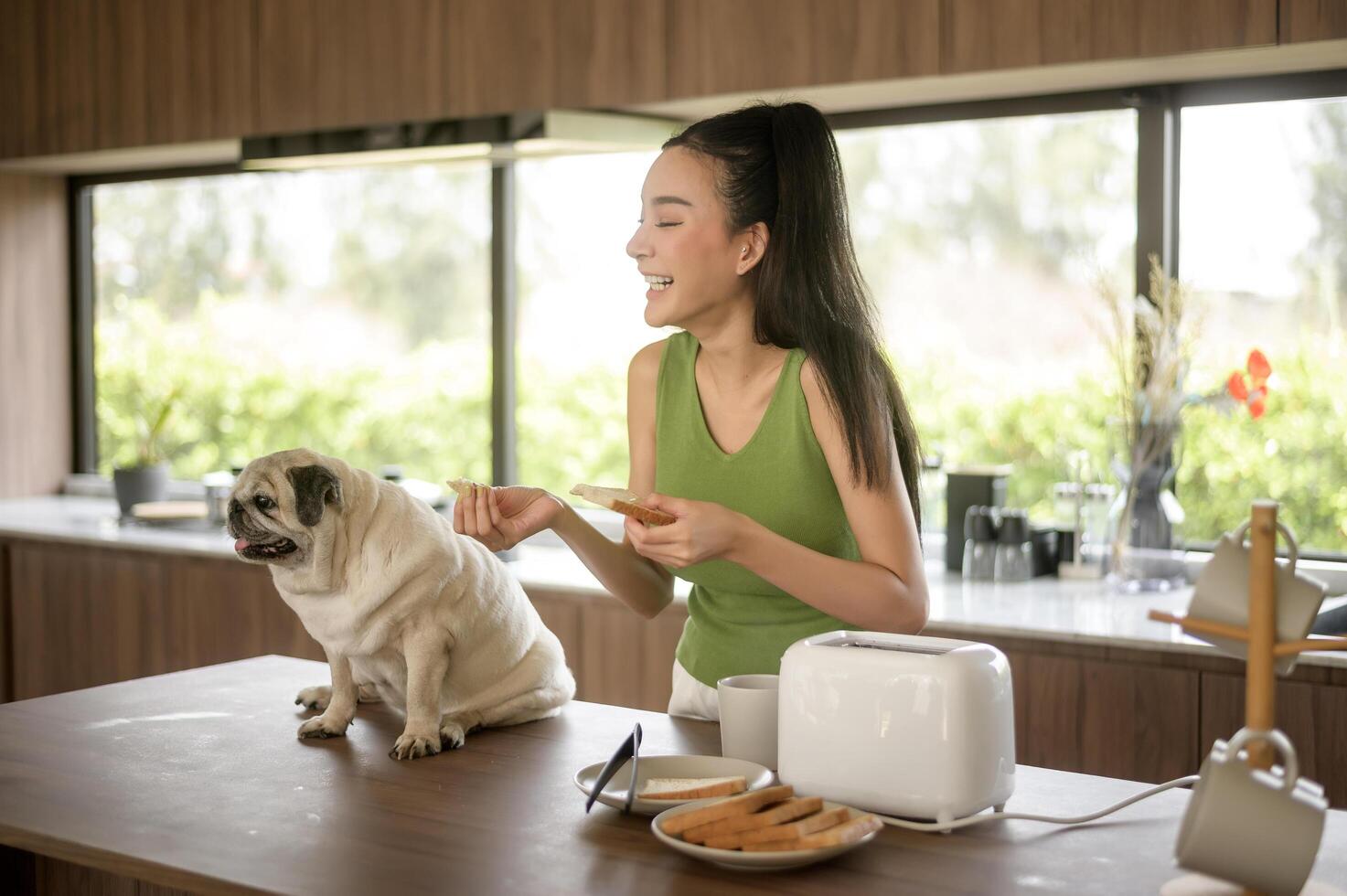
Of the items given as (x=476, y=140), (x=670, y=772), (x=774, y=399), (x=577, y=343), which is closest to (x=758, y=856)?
(x=670, y=772)

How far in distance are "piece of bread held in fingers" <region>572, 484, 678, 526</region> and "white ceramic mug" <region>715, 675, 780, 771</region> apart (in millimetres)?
185

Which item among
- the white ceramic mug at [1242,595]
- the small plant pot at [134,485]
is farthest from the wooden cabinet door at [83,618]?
the white ceramic mug at [1242,595]

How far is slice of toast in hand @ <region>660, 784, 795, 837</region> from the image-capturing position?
A: 119 centimetres

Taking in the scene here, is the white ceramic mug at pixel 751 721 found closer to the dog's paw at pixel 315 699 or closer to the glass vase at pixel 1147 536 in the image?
the dog's paw at pixel 315 699

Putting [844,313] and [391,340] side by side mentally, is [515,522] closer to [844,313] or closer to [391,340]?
[844,313]

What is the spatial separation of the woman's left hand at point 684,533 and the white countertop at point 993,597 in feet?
2.32

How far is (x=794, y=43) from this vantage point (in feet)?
9.51

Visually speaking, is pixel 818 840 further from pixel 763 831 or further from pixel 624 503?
pixel 624 503

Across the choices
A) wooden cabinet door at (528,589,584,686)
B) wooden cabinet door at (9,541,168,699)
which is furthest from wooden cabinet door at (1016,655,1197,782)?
wooden cabinet door at (9,541,168,699)

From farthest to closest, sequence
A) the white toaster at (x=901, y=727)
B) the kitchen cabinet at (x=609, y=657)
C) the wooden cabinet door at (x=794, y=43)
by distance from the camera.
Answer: the wooden cabinet door at (x=794, y=43) < the kitchen cabinet at (x=609, y=657) < the white toaster at (x=901, y=727)

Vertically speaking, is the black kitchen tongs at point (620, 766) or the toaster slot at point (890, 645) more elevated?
the toaster slot at point (890, 645)

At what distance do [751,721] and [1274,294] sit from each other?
81.9 inches

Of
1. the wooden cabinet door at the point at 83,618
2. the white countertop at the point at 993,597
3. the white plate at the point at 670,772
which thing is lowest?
the wooden cabinet door at the point at 83,618

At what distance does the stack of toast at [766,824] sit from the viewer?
1159 mm
